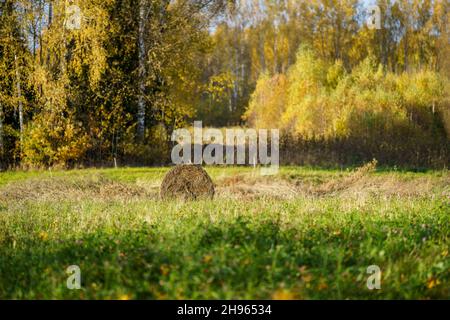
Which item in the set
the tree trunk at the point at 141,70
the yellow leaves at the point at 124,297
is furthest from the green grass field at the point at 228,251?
the tree trunk at the point at 141,70

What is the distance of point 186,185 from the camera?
527 inches

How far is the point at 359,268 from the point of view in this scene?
19.2ft

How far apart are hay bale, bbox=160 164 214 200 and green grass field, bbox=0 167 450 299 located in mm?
2696

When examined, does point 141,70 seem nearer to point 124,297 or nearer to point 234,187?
point 234,187

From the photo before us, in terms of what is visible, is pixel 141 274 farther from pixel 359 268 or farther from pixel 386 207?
pixel 386 207

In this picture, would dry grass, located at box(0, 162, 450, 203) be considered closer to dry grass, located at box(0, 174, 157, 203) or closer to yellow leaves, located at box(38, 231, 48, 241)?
dry grass, located at box(0, 174, 157, 203)

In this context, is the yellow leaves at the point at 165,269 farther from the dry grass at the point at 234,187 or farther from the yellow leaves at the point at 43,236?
the dry grass at the point at 234,187

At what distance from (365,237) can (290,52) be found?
44.2 metres

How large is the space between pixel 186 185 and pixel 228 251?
294 inches

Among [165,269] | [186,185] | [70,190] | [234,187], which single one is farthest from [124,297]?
[234,187]

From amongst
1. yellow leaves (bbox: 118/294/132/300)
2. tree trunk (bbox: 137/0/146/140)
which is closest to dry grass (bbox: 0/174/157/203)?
tree trunk (bbox: 137/0/146/140)

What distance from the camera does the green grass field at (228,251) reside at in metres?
5.48

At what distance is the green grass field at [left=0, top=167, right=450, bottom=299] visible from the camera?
5.48 m
